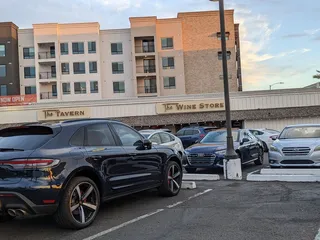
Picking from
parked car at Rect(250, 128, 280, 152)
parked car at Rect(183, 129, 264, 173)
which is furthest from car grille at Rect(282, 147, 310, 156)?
parked car at Rect(250, 128, 280, 152)

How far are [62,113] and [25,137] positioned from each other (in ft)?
106

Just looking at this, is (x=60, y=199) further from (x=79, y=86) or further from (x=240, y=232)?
(x=79, y=86)

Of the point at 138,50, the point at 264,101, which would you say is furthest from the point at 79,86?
the point at 264,101

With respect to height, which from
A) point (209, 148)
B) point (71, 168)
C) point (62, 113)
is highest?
point (62, 113)

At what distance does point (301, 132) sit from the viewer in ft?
39.9

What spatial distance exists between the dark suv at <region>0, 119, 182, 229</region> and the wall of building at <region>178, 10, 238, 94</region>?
1743 inches

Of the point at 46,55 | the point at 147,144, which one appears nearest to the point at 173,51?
the point at 46,55

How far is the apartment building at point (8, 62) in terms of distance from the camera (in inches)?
1999

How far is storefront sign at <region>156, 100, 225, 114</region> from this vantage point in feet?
121

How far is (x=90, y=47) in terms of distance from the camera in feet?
168

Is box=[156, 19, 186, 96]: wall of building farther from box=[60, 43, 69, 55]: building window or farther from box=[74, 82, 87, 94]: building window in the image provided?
box=[60, 43, 69, 55]: building window

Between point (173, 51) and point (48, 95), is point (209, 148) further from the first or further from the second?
point (48, 95)

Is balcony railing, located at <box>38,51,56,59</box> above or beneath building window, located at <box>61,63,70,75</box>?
above

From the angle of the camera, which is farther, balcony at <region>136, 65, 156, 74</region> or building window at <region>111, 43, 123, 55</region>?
building window at <region>111, 43, 123, 55</region>
